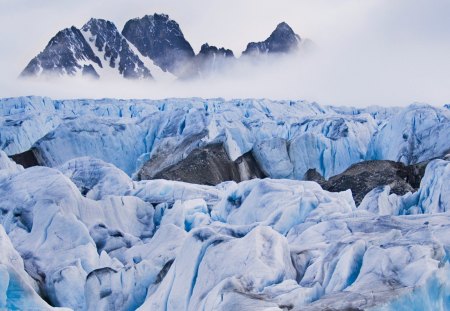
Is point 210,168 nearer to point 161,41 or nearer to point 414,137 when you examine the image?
point 414,137

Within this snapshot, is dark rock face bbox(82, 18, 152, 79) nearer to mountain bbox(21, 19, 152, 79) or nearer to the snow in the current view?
mountain bbox(21, 19, 152, 79)

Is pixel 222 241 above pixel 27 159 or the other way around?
above

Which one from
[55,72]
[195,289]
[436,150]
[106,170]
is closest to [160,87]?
[55,72]

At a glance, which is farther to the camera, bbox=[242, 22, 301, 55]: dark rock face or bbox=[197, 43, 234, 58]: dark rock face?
bbox=[197, 43, 234, 58]: dark rock face

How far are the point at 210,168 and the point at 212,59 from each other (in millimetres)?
78572

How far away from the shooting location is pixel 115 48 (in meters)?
97.4

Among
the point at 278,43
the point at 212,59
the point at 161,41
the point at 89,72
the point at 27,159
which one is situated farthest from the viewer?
the point at 161,41

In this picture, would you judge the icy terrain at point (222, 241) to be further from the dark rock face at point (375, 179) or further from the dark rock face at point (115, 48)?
the dark rock face at point (115, 48)

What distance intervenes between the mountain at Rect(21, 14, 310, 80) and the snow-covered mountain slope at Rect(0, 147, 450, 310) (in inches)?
2932

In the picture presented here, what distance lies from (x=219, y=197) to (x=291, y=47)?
270 ft

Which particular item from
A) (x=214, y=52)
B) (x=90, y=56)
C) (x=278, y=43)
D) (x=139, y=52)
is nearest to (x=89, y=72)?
(x=90, y=56)

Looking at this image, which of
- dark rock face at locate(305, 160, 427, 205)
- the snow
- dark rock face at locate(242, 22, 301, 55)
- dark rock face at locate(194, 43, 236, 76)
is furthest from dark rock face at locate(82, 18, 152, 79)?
dark rock face at locate(305, 160, 427, 205)

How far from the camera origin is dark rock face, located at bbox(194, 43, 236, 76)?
3807 inches

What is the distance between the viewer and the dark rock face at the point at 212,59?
96688 millimetres
